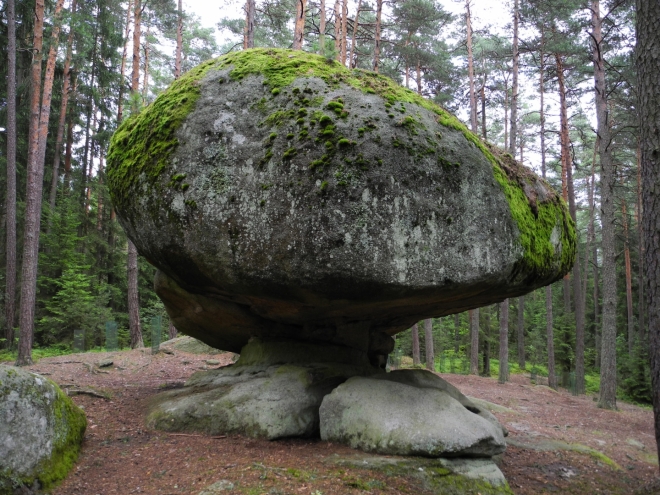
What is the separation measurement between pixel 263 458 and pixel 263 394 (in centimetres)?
112

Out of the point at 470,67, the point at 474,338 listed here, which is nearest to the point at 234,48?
the point at 470,67

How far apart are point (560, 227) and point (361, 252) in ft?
10.5

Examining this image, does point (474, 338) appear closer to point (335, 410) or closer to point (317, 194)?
point (335, 410)

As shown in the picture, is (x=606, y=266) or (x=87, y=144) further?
(x=87, y=144)

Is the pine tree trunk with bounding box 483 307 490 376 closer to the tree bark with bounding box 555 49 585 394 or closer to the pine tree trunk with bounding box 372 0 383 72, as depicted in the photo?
the tree bark with bounding box 555 49 585 394

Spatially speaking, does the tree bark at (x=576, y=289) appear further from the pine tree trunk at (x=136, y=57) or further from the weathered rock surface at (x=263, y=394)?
the pine tree trunk at (x=136, y=57)

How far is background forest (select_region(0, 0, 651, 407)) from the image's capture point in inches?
489

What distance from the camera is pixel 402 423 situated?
4836mm

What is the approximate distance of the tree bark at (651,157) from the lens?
159 inches

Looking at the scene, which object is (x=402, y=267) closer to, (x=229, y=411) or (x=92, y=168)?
(x=229, y=411)

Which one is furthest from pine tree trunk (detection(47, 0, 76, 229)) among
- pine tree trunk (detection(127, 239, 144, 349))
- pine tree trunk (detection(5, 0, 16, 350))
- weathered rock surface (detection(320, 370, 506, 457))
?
weathered rock surface (detection(320, 370, 506, 457))

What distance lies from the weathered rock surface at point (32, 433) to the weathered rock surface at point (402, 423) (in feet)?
8.42

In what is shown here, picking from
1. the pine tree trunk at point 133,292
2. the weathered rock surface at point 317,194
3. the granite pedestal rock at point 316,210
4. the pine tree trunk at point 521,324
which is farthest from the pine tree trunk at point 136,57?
the pine tree trunk at point 521,324

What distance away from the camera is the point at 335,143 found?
180 inches
